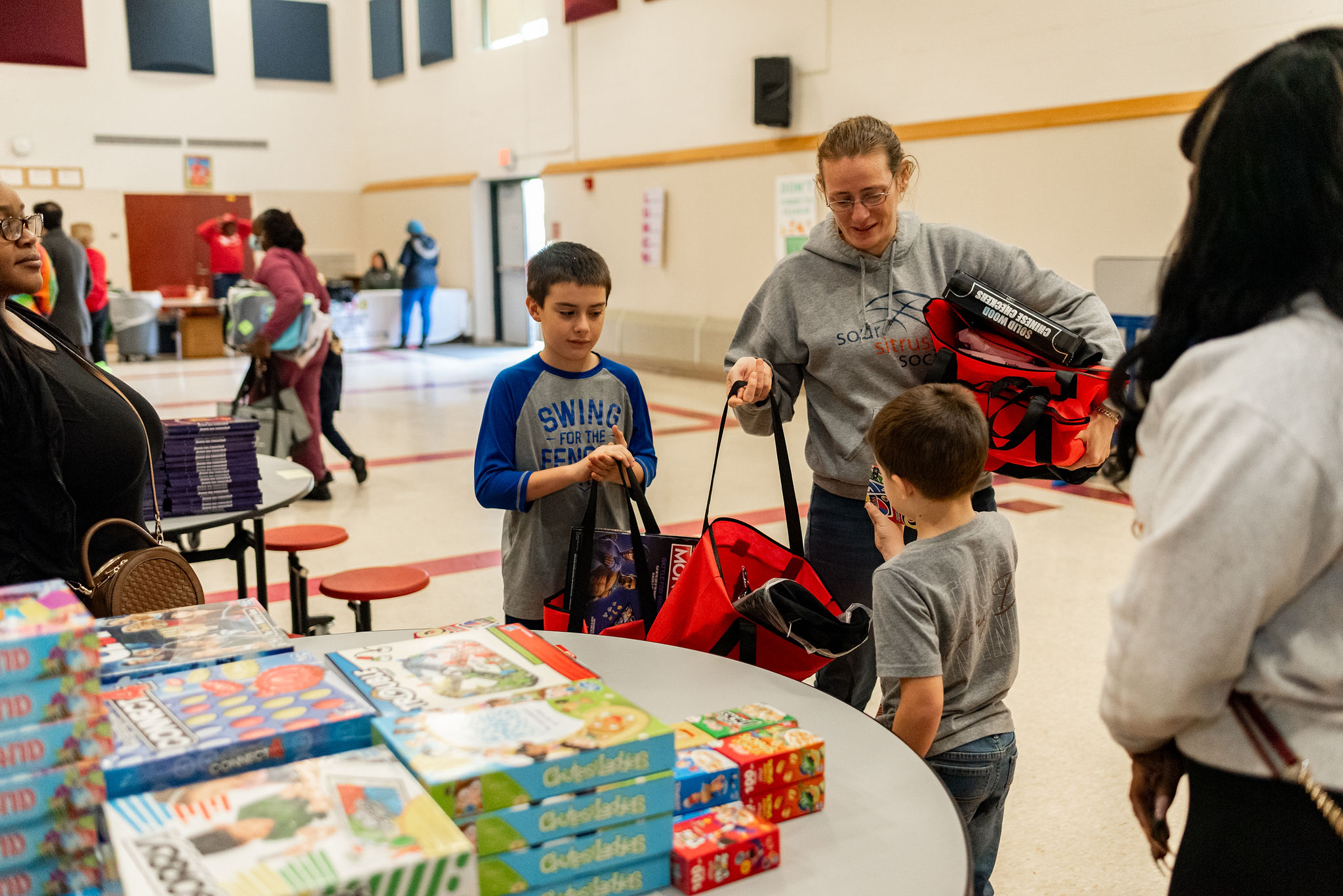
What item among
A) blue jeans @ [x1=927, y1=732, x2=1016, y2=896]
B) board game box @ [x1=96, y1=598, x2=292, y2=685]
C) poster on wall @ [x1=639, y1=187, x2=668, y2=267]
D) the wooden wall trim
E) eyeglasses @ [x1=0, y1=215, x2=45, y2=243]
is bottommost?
blue jeans @ [x1=927, y1=732, x2=1016, y2=896]

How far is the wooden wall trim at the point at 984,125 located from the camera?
21.3 feet

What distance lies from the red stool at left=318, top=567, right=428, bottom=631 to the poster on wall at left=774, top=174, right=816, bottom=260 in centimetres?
648

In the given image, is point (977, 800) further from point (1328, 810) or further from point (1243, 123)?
point (1243, 123)

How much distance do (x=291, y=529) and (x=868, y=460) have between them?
2.29 meters

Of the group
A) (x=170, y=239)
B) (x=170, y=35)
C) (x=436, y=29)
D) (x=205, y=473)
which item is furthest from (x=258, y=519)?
(x=170, y=35)

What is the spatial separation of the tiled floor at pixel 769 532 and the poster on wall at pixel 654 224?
5.99 ft

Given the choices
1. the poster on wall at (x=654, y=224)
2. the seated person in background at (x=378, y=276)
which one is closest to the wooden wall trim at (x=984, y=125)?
the poster on wall at (x=654, y=224)

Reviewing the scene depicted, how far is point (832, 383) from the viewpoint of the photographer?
213 centimetres

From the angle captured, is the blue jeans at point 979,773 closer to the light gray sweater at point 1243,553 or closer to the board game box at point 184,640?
the light gray sweater at point 1243,553

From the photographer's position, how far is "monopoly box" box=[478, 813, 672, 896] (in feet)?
2.94

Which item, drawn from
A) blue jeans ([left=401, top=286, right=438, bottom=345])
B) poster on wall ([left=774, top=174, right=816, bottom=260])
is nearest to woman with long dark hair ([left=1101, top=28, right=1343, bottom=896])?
poster on wall ([left=774, top=174, right=816, bottom=260])

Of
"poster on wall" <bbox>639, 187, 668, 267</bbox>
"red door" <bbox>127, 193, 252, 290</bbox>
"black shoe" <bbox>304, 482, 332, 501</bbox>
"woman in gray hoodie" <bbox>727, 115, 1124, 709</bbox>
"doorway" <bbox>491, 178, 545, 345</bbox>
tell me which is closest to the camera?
"woman in gray hoodie" <bbox>727, 115, 1124, 709</bbox>

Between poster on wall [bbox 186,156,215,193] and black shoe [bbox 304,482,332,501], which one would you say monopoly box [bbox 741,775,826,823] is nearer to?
black shoe [bbox 304,482,332,501]

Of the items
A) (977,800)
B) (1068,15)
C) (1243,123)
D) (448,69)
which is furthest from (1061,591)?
(448,69)
